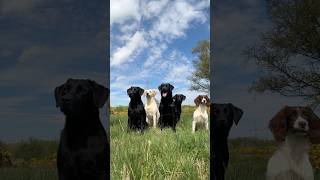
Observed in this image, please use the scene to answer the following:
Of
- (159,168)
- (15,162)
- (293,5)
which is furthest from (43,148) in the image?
(293,5)

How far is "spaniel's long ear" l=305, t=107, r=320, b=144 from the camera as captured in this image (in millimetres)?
7808

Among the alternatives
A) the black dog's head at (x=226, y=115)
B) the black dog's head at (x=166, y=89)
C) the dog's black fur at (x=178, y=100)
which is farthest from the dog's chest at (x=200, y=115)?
the black dog's head at (x=226, y=115)

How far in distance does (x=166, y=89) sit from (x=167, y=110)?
1.81ft

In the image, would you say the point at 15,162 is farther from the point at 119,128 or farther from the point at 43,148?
the point at 119,128

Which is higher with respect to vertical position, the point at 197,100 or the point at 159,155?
the point at 197,100

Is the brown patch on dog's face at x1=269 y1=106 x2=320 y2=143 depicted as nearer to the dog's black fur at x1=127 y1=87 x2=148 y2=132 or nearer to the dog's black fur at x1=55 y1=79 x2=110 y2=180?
the dog's black fur at x1=55 y1=79 x2=110 y2=180

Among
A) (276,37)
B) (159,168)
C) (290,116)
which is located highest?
(276,37)

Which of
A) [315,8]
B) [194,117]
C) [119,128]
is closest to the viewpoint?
[315,8]

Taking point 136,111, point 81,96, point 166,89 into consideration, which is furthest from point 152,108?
point 81,96

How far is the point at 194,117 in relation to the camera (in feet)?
37.4

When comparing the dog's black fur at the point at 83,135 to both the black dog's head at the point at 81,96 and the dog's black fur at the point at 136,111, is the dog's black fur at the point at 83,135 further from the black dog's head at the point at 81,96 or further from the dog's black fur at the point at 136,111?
the dog's black fur at the point at 136,111

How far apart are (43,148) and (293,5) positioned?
12.8 feet

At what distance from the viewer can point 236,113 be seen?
28.9ft

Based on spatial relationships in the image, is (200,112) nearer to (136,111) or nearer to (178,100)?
(178,100)
